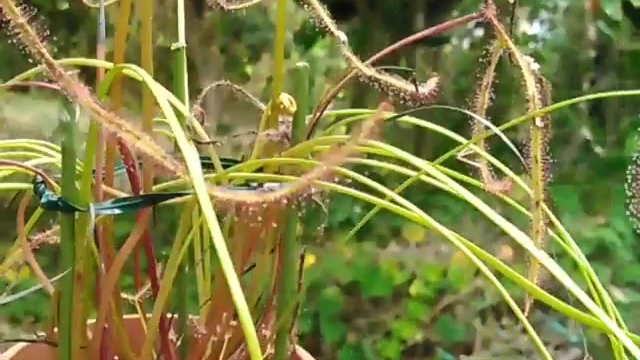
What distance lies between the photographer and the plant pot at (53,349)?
0.45 m

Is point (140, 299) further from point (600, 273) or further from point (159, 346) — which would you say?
point (600, 273)

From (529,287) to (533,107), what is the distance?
10 centimetres

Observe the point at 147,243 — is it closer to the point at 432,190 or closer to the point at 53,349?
the point at 53,349

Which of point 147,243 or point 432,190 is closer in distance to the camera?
point 147,243

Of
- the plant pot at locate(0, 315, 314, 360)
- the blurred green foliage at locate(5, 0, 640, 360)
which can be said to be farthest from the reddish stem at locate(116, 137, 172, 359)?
the blurred green foliage at locate(5, 0, 640, 360)

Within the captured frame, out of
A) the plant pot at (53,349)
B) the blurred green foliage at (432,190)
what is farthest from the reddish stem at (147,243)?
the blurred green foliage at (432,190)

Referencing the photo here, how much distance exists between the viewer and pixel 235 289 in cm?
23

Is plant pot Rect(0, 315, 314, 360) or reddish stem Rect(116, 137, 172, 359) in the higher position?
reddish stem Rect(116, 137, 172, 359)

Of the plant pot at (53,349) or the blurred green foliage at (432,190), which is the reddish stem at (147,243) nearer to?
the plant pot at (53,349)

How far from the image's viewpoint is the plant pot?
454 mm

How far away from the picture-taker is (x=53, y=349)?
0.44 metres

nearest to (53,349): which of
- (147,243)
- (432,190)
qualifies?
(147,243)

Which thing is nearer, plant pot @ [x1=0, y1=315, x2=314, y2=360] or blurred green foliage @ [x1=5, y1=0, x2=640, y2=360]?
plant pot @ [x1=0, y1=315, x2=314, y2=360]

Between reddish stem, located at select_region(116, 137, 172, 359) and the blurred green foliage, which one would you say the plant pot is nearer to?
reddish stem, located at select_region(116, 137, 172, 359)
